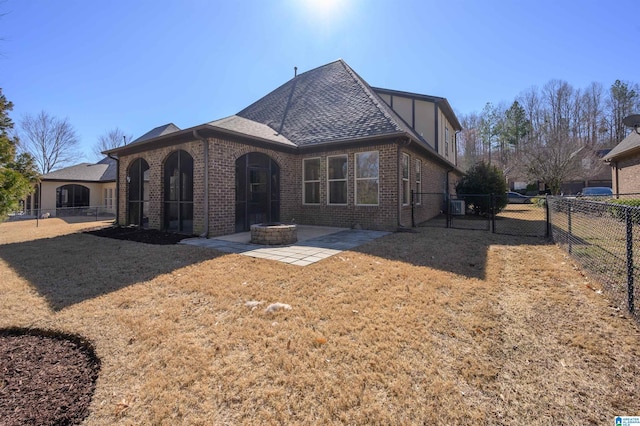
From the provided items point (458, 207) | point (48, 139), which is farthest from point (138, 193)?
point (48, 139)

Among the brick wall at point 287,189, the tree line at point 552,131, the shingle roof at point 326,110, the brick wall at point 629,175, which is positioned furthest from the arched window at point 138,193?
the tree line at point 552,131

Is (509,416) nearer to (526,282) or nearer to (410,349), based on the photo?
(410,349)

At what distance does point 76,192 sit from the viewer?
21953 millimetres

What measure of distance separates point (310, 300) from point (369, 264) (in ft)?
6.31

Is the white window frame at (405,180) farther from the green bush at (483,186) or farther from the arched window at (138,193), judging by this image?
the arched window at (138,193)

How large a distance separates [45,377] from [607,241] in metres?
9.36

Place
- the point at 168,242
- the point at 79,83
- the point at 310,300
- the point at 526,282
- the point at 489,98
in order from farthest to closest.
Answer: the point at 489,98 → the point at 79,83 → the point at 168,242 → the point at 526,282 → the point at 310,300

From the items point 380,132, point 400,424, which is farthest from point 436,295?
point 380,132

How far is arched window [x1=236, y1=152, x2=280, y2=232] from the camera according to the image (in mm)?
9242

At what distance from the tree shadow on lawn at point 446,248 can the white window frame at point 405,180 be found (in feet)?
5.44

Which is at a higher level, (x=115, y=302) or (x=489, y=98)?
(x=489, y=98)

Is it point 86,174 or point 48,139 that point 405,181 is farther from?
point 48,139

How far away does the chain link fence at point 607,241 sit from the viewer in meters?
3.29

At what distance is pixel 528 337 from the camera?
2742 mm
